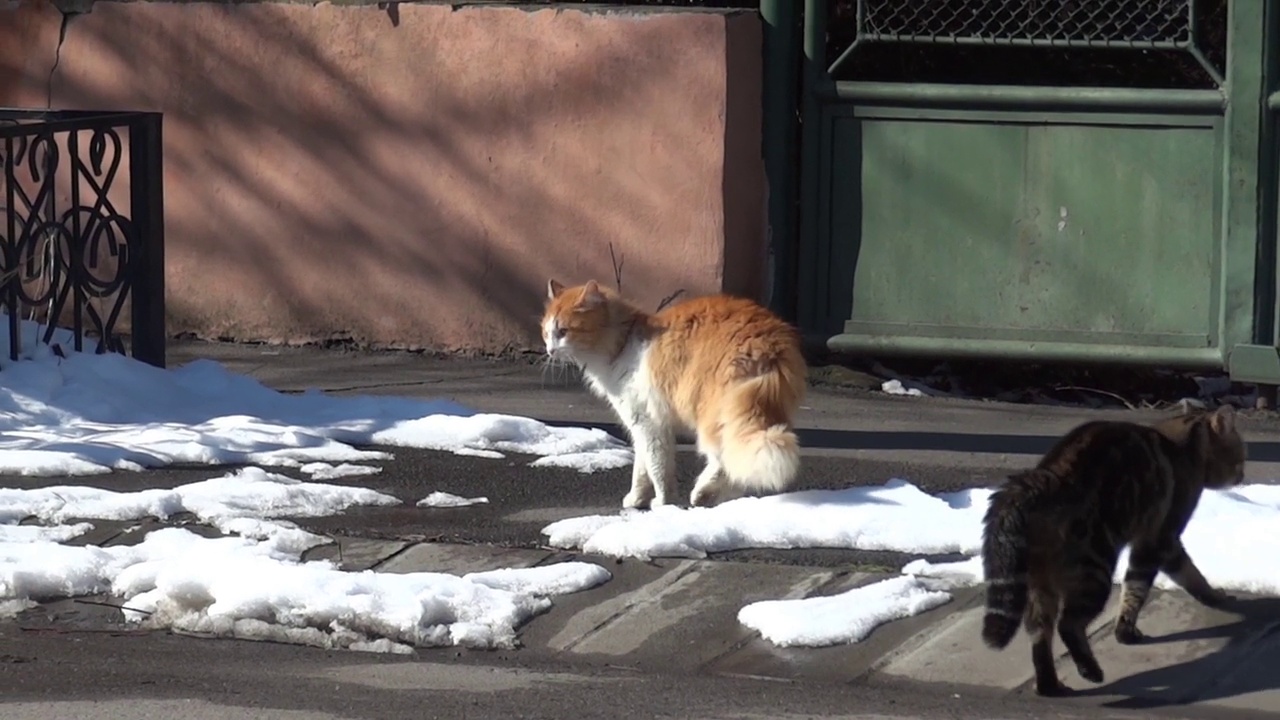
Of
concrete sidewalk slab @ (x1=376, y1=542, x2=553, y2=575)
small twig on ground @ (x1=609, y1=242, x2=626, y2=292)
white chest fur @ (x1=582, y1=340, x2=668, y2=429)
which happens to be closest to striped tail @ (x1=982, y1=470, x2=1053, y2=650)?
concrete sidewalk slab @ (x1=376, y1=542, x2=553, y2=575)

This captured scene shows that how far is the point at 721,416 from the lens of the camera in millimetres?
7336

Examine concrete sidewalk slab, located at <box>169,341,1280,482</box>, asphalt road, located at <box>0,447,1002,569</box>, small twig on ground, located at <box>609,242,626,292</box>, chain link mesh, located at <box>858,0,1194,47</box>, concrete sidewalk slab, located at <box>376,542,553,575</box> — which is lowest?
concrete sidewalk slab, located at <box>376,542,553,575</box>

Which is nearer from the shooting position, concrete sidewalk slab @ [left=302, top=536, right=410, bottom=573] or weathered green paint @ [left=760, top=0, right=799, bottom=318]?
concrete sidewalk slab @ [left=302, top=536, right=410, bottom=573]

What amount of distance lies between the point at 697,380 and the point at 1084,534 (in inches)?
88.5

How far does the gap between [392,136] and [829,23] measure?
8.00ft

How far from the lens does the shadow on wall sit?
401 inches

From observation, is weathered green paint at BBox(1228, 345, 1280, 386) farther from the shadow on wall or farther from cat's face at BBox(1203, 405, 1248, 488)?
cat's face at BBox(1203, 405, 1248, 488)

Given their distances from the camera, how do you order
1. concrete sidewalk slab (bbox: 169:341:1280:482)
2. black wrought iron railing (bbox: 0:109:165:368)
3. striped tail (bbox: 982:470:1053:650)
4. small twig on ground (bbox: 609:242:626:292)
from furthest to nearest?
small twig on ground (bbox: 609:242:626:292)
black wrought iron railing (bbox: 0:109:165:368)
concrete sidewalk slab (bbox: 169:341:1280:482)
striped tail (bbox: 982:470:1053:650)

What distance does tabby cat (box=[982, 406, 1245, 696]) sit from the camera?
5.45m

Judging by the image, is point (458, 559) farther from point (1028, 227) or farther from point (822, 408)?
point (1028, 227)

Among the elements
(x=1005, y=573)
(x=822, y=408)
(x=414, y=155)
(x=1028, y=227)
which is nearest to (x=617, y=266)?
(x=414, y=155)

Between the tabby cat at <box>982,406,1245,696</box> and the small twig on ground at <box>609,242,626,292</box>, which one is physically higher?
the small twig on ground at <box>609,242,626,292</box>

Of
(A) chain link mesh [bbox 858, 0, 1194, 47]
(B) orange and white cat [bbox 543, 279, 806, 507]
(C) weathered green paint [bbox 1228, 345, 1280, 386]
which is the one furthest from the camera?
(A) chain link mesh [bbox 858, 0, 1194, 47]

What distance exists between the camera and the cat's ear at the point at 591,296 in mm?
7828
